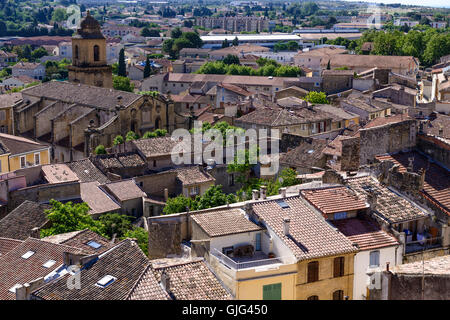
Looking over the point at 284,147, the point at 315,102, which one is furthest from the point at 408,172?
the point at 315,102

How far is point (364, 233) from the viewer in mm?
Result: 19234

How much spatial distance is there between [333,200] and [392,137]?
5584 millimetres

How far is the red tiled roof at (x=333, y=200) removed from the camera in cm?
1972

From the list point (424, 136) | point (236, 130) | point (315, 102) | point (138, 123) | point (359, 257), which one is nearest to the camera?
point (359, 257)

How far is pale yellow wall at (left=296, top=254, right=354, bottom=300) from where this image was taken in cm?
1733

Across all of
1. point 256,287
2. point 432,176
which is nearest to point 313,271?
point 256,287

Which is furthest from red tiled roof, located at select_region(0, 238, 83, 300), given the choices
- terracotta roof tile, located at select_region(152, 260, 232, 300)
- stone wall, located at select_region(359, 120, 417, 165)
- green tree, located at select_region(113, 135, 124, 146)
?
green tree, located at select_region(113, 135, 124, 146)

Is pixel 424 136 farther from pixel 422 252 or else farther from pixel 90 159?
pixel 90 159

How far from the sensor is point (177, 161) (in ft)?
131

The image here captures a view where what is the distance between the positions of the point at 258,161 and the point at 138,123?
1376 centimetres

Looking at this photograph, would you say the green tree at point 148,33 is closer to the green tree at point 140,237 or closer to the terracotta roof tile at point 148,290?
the green tree at point 140,237

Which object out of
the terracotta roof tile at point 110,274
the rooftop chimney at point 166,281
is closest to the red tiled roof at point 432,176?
the rooftop chimney at point 166,281

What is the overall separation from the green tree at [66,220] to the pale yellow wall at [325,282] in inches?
461
